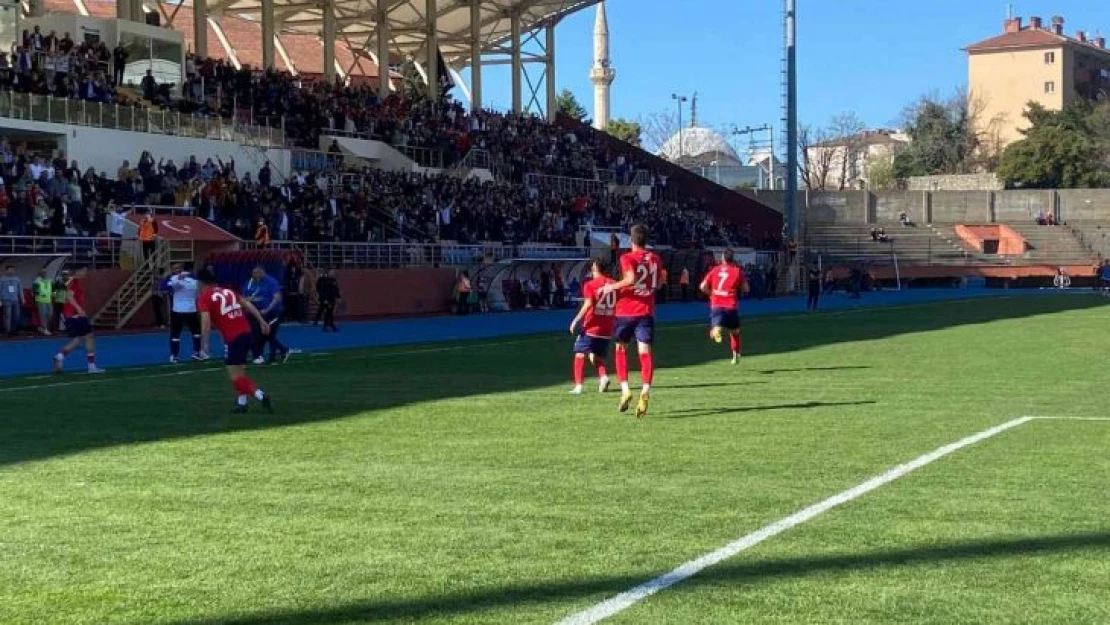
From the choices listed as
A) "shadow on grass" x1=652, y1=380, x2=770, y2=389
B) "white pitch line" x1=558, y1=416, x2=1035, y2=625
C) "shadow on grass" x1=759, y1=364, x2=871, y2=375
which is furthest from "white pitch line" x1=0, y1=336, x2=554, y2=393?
"white pitch line" x1=558, y1=416, x2=1035, y2=625

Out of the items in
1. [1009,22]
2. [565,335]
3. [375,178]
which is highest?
[1009,22]

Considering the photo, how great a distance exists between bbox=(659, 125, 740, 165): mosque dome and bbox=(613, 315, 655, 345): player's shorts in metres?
127

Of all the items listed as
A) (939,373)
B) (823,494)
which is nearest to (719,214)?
(939,373)

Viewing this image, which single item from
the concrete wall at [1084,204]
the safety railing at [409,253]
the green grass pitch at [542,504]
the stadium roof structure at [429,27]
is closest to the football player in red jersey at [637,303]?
the green grass pitch at [542,504]

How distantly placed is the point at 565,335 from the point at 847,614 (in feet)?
89.3

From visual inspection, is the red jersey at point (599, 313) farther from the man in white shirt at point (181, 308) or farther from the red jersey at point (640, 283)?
the man in white shirt at point (181, 308)

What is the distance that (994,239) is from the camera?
82.4m

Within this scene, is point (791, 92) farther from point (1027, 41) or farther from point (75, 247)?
point (1027, 41)

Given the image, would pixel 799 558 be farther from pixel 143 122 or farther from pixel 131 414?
pixel 143 122

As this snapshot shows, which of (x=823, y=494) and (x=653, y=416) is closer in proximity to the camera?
(x=823, y=494)

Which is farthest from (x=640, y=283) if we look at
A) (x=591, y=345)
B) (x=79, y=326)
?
(x=79, y=326)

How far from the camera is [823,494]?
31.3ft

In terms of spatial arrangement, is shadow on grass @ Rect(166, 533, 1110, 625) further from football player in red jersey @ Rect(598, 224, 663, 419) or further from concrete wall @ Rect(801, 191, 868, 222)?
concrete wall @ Rect(801, 191, 868, 222)

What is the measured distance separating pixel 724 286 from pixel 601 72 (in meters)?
110
